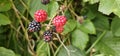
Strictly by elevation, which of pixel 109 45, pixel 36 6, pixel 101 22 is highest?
pixel 36 6

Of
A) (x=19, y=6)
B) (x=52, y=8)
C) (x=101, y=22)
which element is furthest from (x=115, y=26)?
(x=19, y=6)

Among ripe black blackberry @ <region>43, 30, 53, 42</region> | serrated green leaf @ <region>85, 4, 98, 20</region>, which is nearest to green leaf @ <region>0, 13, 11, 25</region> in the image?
ripe black blackberry @ <region>43, 30, 53, 42</region>

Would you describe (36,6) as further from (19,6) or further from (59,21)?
(59,21)

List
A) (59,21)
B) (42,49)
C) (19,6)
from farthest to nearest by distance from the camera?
1. (19,6)
2. (42,49)
3. (59,21)

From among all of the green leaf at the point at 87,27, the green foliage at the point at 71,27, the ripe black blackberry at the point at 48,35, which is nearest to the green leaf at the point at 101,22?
the green foliage at the point at 71,27

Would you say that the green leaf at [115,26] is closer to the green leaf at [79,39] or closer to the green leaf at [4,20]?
the green leaf at [79,39]

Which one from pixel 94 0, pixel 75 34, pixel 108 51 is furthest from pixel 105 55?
pixel 94 0

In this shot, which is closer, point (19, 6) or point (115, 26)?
point (115, 26)
